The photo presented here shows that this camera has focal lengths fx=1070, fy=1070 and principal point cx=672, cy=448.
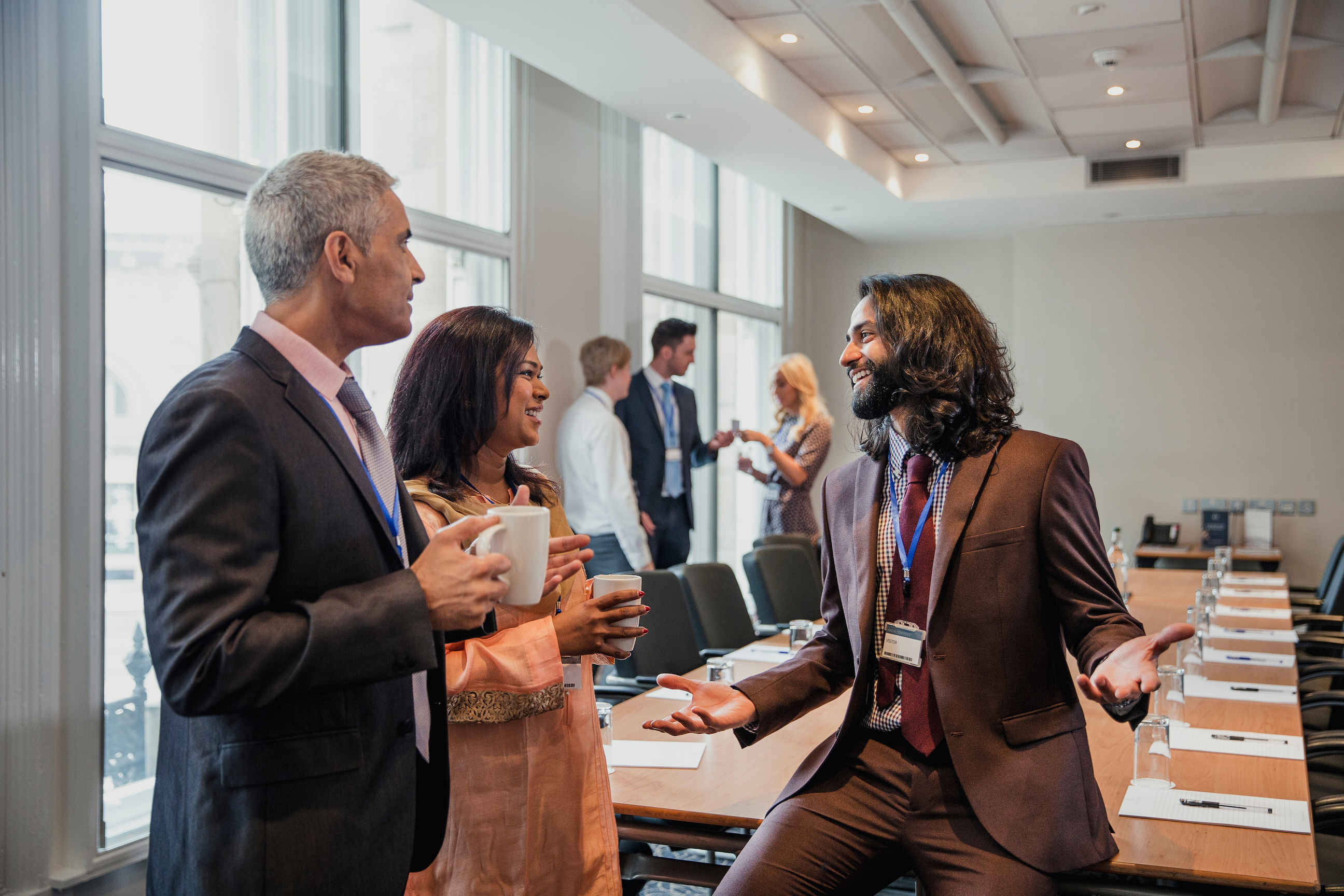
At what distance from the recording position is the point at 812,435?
21.5ft

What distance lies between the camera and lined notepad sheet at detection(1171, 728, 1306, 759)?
8.11 ft

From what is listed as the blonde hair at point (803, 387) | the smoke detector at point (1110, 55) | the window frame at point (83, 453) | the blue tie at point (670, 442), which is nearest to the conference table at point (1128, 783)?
the window frame at point (83, 453)

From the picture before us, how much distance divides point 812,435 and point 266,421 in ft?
18.0

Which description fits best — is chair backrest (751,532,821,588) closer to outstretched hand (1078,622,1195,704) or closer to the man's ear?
outstretched hand (1078,622,1195,704)

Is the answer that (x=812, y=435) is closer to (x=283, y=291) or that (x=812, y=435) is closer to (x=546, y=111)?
(x=546, y=111)

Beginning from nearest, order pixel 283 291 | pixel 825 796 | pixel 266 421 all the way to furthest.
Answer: pixel 266 421
pixel 283 291
pixel 825 796

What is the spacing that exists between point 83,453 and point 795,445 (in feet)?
14.0

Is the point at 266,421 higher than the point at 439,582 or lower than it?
higher

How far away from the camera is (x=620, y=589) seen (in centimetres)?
173

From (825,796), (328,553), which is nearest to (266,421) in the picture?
(328,553)

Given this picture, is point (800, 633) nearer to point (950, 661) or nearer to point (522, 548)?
point (950, 661)

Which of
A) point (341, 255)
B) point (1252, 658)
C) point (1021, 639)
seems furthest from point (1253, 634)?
point (341, 255)

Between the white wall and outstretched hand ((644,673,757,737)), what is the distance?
8253mm

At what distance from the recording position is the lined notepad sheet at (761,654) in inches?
141
